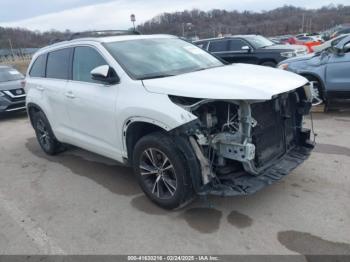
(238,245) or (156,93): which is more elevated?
(156,93)

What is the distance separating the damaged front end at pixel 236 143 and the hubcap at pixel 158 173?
0.38 metres

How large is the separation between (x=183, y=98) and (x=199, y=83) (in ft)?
0.72

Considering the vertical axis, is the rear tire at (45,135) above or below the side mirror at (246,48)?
below

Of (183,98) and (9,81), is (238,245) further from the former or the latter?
(9,81)

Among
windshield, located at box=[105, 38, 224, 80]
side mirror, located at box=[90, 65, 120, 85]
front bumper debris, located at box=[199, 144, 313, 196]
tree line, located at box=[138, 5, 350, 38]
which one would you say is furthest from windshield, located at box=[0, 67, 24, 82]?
tree line, located at box=[138, 5, 350, 38]

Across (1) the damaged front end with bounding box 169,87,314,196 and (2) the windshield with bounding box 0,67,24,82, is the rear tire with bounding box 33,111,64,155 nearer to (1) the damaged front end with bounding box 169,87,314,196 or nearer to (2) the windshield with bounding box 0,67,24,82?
(1) the damaged front end with bounding box 169,87,314,196

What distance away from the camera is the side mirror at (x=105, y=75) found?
386 centimetres

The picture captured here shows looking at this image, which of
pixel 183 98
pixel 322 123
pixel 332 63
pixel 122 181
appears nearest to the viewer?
pixel 183 98

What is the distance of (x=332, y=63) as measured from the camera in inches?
288

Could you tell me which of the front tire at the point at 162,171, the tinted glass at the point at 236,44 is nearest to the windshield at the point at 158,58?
the front tire at the point at 162,171

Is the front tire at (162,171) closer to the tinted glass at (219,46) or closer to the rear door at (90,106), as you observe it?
the rear door at (90,106)

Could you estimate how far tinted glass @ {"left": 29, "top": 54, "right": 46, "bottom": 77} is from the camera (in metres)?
5.76

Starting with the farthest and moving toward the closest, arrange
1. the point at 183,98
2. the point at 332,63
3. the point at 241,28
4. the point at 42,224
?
the point at 241,28 < the point at 332,63 < the point at 42,224 < the point at 183,98

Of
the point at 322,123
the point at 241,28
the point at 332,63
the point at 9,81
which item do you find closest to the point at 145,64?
the point at 322,123
